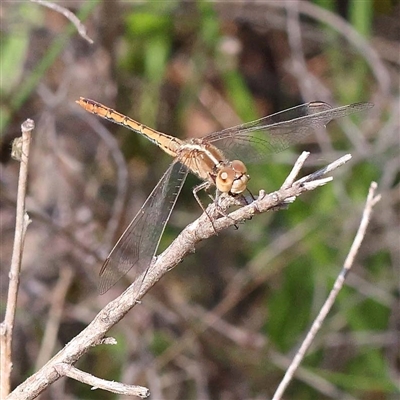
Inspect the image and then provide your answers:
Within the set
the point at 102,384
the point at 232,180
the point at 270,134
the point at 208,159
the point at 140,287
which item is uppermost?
the point at 270,134

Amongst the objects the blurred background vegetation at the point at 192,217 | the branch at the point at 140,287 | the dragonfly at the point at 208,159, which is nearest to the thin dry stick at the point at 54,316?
the blurred background vegetation at the point at 192,217

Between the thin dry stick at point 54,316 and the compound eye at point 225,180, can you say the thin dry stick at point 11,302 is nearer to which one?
the compound eye at point 225,180

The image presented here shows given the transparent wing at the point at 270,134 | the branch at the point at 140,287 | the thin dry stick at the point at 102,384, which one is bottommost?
the thin dry stick at the point at 102,384

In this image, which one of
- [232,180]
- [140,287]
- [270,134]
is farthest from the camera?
[270,134]

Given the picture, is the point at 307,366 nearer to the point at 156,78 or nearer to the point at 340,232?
the point at 340,232

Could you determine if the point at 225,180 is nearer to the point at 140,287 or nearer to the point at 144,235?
the point at 144,235

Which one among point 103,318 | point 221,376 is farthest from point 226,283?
point 103,318

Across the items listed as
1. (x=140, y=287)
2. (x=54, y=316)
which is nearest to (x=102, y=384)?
(x=140, y=287)

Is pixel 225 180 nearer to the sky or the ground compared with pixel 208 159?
nearer to the ground
